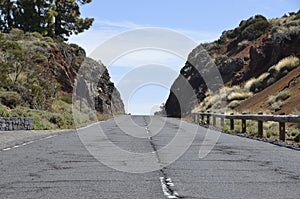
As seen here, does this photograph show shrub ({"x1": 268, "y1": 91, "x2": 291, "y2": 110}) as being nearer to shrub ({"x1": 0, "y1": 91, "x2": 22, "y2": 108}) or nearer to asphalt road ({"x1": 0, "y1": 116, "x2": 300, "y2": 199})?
shrub ({"x1": 0, "y1": 91, "x2": 22, "y2": 108})

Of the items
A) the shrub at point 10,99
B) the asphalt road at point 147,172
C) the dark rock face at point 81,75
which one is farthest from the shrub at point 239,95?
the asphalt road at point 147,172

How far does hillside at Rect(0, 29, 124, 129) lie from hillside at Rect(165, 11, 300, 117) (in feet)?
45.6

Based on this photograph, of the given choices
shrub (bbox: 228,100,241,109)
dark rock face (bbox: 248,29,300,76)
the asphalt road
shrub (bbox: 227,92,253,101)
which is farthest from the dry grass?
the asphalt road

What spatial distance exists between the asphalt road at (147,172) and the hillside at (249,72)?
59.7 ft

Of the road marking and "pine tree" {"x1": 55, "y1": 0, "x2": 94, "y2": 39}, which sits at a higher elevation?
"pine tree" {"x1": 55, "y1": 0, "x2": 94, "y2": 39}

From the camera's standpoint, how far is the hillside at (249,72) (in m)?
44.0

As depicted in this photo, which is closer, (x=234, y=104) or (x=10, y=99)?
(x=10, y=99)

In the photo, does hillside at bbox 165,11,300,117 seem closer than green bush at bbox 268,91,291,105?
No

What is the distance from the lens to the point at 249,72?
63156 millimetres

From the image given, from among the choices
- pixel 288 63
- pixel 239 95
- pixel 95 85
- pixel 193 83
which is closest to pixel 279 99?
pixel 288 63

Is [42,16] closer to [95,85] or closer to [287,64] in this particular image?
[95,85]

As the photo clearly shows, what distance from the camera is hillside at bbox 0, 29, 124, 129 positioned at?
108 ft

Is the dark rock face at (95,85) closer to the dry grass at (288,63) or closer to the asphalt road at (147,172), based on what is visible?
the dry grass at (288,63)

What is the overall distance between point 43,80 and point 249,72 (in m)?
29.9
